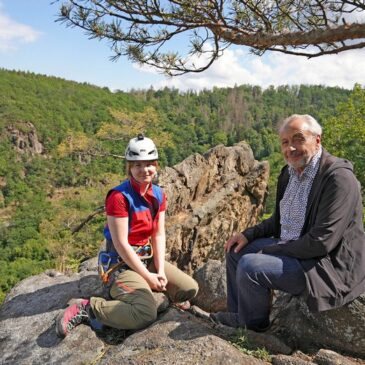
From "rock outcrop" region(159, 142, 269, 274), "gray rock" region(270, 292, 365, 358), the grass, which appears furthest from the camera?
"rock outcrop" region(159, 142, 269, 274)

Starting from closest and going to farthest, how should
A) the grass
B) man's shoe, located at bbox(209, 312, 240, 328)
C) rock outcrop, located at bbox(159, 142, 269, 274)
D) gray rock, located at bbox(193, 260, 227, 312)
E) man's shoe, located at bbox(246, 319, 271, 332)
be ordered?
the grass < man's shoe, located at bbox(246, 319, 271, 332) < man's shoe, located at bbox(209, 312, 240, 328) < gray rock, located at bbox(193, 260, 227, 312) < rock outcrop, located at bbox(159, 142, 269, 274)

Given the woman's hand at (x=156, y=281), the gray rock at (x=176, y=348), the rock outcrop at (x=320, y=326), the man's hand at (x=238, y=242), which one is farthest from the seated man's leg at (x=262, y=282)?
the woman's hand at (x=156, y=281)

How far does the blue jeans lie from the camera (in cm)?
294

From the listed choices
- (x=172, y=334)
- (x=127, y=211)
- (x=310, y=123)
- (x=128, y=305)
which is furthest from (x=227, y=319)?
(x=310, y=123)

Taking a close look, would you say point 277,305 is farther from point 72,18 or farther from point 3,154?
point 3,154

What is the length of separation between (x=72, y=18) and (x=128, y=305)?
3512 millimetres

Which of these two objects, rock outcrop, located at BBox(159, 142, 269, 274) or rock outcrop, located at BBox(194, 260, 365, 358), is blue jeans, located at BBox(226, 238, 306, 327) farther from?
rock outcrop, located at BBox(159, 142, 269, 274)

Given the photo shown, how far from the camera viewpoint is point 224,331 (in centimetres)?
322

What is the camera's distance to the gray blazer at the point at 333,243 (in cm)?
283

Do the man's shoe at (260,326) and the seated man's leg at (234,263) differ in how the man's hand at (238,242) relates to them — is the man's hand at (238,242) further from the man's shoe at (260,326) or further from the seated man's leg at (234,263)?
the man's shoe at (260,326)

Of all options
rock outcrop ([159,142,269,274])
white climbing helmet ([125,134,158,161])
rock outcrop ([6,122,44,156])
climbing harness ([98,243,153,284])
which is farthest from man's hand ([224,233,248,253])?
rock outcrop ([6,122,44,156])

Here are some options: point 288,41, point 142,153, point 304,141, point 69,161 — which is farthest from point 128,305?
point 69,161

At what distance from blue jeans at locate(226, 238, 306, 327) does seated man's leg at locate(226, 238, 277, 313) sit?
0.26 metres

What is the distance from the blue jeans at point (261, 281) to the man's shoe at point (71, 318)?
49.5 inches
